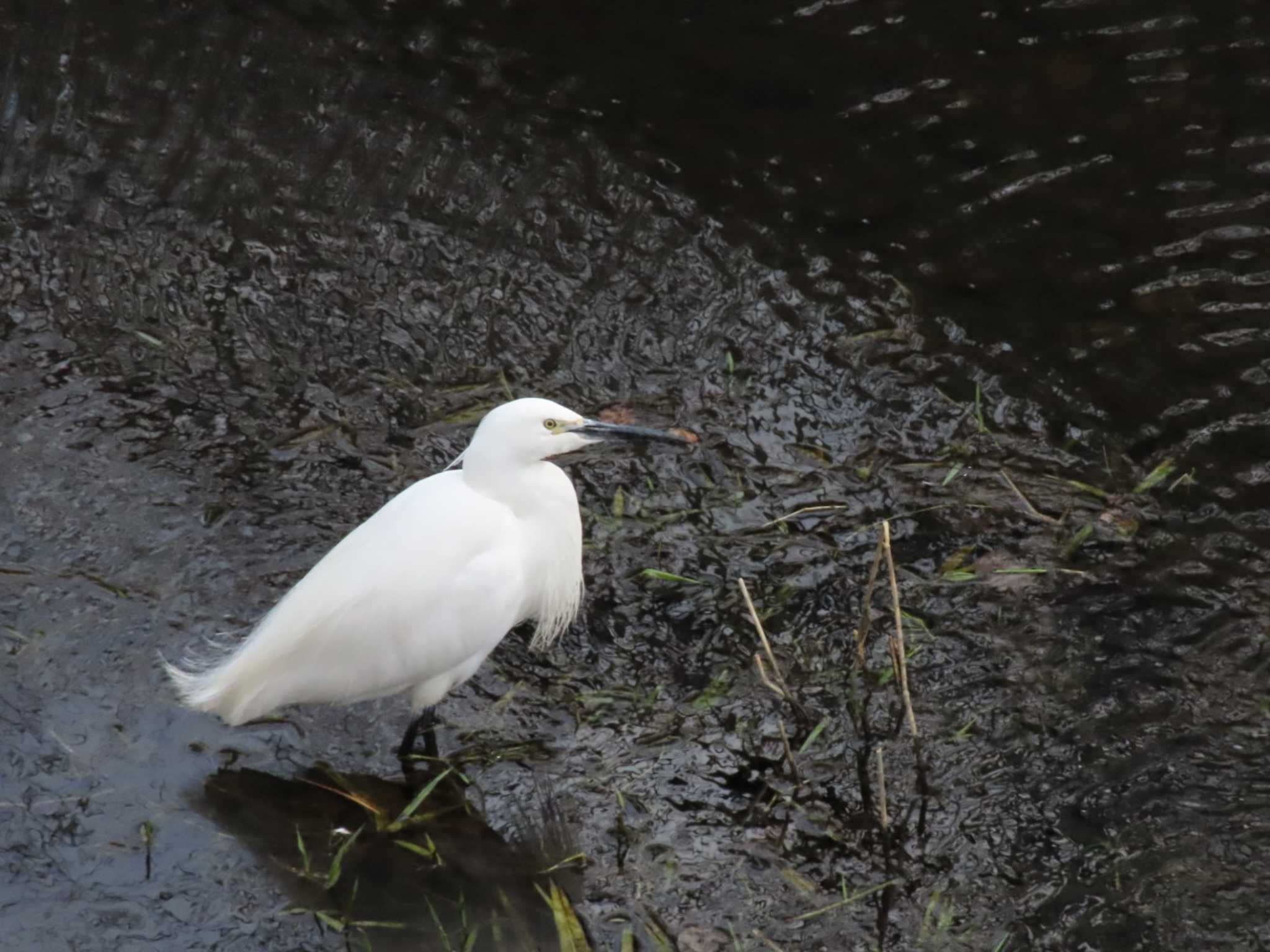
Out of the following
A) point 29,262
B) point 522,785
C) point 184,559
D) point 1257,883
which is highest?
point 29,262

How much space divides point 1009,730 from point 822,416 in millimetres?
1639

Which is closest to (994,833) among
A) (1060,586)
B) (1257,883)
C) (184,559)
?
(1257,883)

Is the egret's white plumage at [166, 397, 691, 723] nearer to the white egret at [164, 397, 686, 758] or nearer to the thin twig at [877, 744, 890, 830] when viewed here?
the white egret at [164, 397, 686, 758]

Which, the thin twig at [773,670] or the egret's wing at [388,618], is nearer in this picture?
the thin twig at [773,670]

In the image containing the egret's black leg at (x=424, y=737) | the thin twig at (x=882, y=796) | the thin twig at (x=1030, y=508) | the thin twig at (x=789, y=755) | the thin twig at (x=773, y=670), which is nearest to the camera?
the thin twig at (x=882, y=796)

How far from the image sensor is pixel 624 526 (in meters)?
5.14

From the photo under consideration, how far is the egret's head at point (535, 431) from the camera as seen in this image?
13.5 feet

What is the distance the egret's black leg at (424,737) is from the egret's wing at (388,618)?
0.14 metres

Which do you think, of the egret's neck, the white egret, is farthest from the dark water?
the egret's neck

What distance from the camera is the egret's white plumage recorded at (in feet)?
13.7

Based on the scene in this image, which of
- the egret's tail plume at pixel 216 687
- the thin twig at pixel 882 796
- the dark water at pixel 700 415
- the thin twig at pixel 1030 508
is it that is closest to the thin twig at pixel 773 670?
the dark water at pixel 700 415

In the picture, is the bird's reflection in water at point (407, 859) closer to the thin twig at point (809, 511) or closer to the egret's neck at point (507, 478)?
the egret's neck at point (507, 478)

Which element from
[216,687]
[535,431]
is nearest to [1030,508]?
[535,431]

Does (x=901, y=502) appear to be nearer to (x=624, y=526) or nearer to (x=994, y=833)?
(x=624, y=526)
